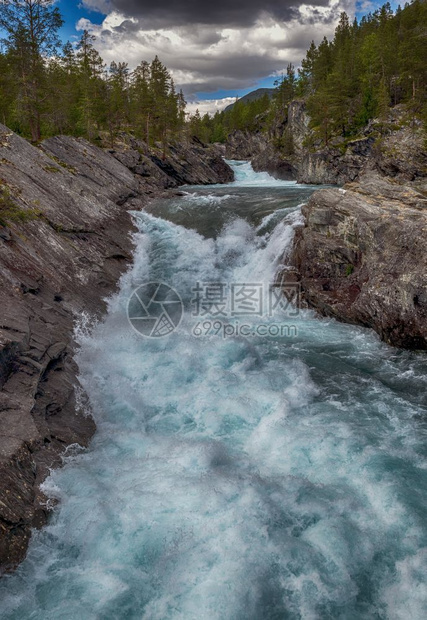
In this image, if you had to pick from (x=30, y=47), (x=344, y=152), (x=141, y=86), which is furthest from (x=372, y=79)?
(x=30, y=47)

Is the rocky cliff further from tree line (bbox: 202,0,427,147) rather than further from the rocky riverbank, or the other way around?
the rocky riverbank

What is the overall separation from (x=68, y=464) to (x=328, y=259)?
49.3ft

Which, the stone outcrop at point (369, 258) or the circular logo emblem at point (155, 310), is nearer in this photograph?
the stone outcrop at point (369, 258)

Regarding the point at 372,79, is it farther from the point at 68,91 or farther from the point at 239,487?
the point at 239,487

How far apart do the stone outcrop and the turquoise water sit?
122 centimetres

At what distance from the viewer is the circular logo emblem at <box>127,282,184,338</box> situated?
59.8 feet

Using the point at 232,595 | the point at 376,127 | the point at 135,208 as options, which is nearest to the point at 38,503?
the point at 232,595

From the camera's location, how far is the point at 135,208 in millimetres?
31547

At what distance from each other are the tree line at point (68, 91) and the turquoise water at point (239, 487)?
85.5 feet

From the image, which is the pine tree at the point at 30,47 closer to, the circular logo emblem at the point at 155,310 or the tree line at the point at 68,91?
the tree line at the point at 68,91

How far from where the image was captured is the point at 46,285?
1627cm

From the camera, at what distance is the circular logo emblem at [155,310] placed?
1822 cm

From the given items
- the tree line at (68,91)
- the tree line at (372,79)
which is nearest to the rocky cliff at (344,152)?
the tree line at (372,79)

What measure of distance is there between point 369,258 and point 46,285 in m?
14.6
